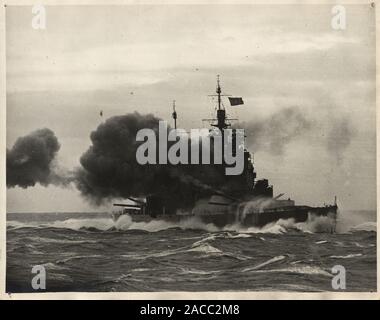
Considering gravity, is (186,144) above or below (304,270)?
above

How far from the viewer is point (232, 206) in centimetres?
653

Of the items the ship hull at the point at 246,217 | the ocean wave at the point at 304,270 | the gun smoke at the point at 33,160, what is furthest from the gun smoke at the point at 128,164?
the ocean wave at the point at 304,270

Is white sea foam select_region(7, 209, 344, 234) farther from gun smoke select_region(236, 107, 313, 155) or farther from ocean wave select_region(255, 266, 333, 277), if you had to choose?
gun smoke select_region(236, 107, 313, 155)

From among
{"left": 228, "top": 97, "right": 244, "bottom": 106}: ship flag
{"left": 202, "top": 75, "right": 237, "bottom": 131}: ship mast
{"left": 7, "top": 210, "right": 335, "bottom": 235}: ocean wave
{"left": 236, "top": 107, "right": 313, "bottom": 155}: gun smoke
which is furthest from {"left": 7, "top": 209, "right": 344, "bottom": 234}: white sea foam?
{"left": 228, "top": 97, "right": 244, "bottom": 106}: ship flag

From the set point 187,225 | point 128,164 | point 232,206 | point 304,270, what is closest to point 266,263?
point 304,270

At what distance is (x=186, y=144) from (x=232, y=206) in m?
0.65

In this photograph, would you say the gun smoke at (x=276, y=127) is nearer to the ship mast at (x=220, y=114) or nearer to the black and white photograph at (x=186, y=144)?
the black and white photograph at (x=186, y=144)

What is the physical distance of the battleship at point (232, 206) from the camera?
6512 mm

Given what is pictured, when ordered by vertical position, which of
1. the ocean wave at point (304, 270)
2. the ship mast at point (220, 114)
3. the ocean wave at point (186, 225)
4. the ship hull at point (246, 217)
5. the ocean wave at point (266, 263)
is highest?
the ship mast at point (220, 114)

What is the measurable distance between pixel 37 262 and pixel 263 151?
2129 mm

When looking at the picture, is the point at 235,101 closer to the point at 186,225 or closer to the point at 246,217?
the point at 246,217

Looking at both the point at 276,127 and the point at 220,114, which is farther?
the point at 276,127

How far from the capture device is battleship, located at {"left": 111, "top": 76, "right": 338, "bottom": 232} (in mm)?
6512
